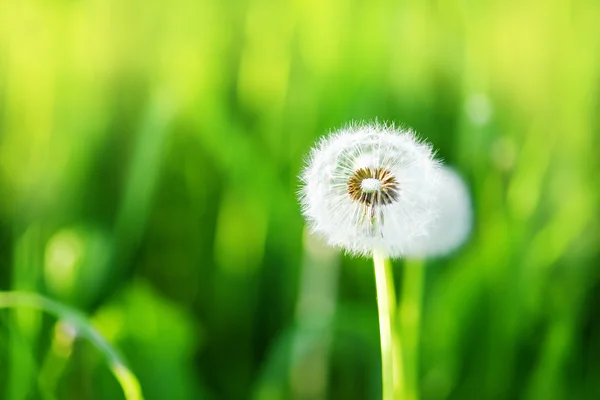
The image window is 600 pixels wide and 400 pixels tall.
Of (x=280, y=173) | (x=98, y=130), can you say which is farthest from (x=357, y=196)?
(x=98, y=130)

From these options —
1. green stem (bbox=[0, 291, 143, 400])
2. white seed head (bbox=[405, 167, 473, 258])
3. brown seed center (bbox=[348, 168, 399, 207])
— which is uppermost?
white seed head (bbox=[405, 167, 473, 258])

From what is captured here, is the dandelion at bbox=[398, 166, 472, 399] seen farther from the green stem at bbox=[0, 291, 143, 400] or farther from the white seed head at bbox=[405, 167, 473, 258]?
the green stem at bbox=[0, 291, 143, 400]

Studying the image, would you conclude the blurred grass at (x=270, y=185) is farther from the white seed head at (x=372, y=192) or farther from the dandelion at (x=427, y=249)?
the white seed head at (x=372, y=192)

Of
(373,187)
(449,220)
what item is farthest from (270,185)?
(373,187)

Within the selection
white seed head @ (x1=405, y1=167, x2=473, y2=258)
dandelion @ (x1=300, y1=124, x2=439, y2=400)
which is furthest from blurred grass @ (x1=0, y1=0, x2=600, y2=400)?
dandelion @ (x1=300, y1=124, x2=439, y2=400)

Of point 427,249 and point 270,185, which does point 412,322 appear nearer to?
point 427,249

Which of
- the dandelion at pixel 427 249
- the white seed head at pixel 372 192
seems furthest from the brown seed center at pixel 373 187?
the dandelion at pixel 427 249
